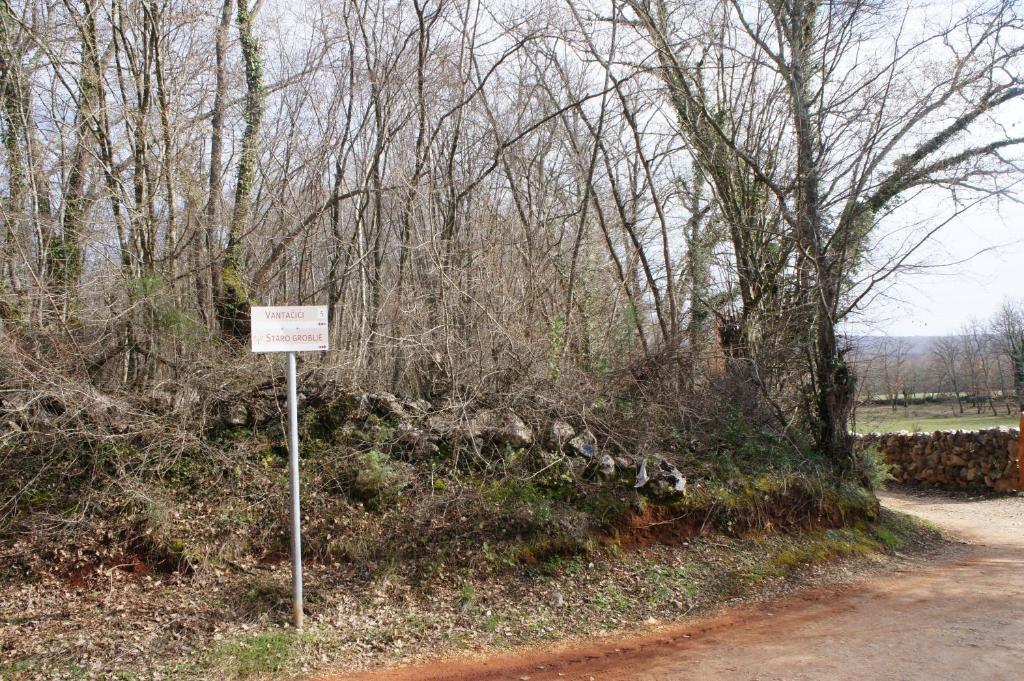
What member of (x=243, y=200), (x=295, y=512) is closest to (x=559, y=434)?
(x=295, y=512)

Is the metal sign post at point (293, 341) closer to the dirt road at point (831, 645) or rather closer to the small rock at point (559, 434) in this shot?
the dirt road at point (831, 645)

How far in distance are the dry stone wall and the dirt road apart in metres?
9.89

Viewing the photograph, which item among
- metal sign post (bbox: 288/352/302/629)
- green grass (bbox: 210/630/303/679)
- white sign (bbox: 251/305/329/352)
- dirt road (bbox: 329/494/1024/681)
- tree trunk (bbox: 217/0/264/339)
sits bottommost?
dirt road (bbox: 329/494/1024/681)

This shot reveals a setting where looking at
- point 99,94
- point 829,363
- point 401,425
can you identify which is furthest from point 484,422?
point 99,94

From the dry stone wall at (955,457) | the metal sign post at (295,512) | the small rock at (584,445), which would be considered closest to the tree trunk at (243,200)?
the metal sign post at (295,512)

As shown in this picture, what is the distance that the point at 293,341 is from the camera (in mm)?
5996

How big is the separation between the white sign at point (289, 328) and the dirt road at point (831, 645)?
2653mm

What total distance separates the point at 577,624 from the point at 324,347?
3.32 metres

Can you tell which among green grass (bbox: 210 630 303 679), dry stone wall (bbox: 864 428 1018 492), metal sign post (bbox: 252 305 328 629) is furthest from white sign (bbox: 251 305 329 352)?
dry stone wall (bbox: 864 428 1018 492)

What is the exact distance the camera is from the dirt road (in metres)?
5.21

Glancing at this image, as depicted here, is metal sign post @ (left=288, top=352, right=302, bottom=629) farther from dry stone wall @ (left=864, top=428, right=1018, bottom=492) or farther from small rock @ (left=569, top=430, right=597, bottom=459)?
dry stone wall @ (left=864, top=428, right=1018, bottom=492)

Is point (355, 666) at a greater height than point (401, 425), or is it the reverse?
point (401, 425)

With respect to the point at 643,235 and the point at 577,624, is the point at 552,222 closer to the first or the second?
the point at 643,235

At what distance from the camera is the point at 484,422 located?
28.2 feet
